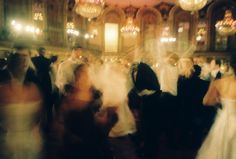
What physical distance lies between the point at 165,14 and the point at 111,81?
1718cm

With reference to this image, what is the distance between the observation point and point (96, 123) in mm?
2736

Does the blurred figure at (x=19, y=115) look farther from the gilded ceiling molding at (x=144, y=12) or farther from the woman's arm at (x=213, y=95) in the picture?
the gilded ceiling molding at (x=144, y=12)

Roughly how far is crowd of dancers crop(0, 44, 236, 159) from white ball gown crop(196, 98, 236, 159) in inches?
0.5

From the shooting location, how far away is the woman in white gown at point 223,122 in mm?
3566

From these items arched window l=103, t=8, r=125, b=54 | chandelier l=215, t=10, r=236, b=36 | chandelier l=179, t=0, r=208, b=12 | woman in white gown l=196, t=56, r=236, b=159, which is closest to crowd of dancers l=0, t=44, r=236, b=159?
woman in white gown l=196, t=56, r=236, b=159

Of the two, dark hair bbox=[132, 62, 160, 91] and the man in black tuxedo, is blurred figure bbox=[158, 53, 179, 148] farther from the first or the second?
the man in black tuxedo

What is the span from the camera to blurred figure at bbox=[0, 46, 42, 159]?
8.18 feet

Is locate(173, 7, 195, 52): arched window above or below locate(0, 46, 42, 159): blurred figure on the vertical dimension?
above

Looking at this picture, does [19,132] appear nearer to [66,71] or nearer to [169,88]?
[66,71]

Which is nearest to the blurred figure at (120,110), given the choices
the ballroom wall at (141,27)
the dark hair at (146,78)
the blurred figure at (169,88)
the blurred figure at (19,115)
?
the dark hair at (146,78)

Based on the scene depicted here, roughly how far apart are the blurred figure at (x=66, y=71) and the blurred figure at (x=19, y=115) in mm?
3395

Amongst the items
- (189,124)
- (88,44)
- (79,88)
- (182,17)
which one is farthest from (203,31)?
(79,88)

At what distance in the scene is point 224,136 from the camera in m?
3.73

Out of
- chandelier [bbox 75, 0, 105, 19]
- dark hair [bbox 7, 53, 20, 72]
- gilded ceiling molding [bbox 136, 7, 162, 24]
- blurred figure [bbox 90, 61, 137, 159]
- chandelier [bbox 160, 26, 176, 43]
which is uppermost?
gilded ceiling molding [bbox 136, 7, 162, 24]
